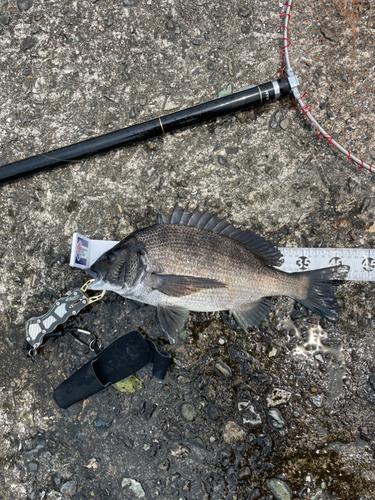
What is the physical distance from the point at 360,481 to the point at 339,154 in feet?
9.21

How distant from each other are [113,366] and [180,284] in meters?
1.00

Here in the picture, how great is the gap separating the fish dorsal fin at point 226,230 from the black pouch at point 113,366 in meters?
1.09

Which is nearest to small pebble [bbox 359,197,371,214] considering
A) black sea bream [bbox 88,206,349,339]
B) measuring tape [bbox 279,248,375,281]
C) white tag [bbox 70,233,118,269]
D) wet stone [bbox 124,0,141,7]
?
measuring tape [bbox 279,248,375,281]

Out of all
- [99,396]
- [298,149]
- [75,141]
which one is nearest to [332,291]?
[298,149]

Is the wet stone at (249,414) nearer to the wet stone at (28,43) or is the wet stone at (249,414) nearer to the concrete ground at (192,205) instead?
the concrete ground at (192,205)

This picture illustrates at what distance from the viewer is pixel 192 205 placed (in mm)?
3131

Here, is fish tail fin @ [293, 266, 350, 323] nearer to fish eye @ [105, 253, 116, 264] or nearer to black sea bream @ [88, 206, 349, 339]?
black sea bream @ [88, 206, 349, 339]

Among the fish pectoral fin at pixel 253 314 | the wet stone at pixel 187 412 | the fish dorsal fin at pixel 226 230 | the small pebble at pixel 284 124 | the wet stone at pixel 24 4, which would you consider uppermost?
the wet stone at pixel 24 4

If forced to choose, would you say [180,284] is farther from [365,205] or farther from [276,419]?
[365,205]

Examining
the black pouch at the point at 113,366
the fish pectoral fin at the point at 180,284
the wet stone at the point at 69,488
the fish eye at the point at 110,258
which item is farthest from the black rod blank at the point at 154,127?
the wet stone at the point at 69,488

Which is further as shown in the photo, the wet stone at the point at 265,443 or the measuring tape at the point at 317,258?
the measuring tape at the point at 317,258

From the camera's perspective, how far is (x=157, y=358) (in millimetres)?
2898

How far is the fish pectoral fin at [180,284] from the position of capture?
2629 millimetres

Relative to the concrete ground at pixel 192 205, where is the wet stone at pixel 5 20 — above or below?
above
